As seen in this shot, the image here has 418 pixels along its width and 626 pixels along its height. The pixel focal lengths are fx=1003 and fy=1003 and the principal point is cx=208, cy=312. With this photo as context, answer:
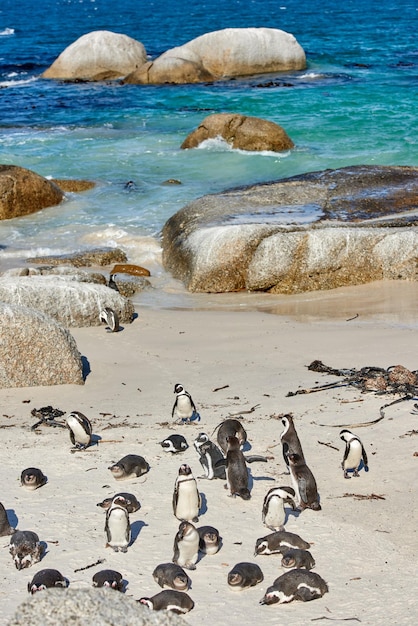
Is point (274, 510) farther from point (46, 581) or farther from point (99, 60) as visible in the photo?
point (99, 60)

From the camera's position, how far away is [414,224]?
15.4 metres

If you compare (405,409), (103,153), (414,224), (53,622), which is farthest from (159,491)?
(103,153)

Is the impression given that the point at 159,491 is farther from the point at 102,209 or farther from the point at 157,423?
the point at 102,209

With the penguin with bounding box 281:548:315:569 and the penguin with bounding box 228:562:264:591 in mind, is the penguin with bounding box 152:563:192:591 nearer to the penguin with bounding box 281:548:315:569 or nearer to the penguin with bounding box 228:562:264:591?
the penguin with bounding box 228:562:264:591

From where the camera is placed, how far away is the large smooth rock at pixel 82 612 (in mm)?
3619

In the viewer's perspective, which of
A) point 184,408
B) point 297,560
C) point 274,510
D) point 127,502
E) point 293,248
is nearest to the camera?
point 297,560

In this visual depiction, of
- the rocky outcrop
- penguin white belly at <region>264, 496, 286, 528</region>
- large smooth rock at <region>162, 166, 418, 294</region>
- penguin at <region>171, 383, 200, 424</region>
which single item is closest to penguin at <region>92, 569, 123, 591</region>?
penguin white belly at <region>264, 496, 286, 528</region>

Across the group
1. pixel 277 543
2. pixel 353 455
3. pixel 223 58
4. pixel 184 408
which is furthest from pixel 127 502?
pixel 223 58

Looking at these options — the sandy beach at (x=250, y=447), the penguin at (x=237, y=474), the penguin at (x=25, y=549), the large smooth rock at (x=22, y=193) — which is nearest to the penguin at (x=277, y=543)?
the sandy beach at (x=250, y=447)

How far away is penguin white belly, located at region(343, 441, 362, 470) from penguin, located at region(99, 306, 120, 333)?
17.1 feet

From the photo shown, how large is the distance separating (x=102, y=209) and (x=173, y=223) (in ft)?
12.9

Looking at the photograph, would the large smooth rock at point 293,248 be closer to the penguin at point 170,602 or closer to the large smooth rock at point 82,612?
the penguin at point 170,602

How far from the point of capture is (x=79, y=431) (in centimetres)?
808

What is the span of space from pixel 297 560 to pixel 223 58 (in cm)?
3332
